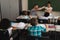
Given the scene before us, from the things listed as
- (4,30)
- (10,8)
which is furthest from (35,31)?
(10,8)

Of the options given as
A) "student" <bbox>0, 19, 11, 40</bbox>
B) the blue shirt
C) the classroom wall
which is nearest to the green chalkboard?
the classroom wall

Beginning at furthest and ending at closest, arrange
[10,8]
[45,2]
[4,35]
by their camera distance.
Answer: [45,2] < [10,8] < [4,35]

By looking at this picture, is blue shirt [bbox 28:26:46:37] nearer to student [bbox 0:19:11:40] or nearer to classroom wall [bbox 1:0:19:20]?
student [bbox 0:19:11:40]

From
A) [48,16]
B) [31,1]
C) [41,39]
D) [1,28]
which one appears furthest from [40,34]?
[31,1]

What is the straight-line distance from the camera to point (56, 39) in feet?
14.5

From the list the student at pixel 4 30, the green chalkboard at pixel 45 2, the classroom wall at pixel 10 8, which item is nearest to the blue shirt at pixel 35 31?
the student at pixel 4 30

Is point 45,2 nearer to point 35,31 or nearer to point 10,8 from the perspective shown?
point 10,8

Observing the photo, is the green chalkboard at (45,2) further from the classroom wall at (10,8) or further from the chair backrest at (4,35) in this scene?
the chair backrest at (4,35)

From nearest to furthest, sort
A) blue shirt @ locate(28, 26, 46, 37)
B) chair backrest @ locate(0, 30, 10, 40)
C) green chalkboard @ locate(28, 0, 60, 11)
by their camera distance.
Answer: chair backrest @ locate(0, 30, 10, 40) → blue shirt @ locate(28, 26, 46, 37) → green chalkboard @ locate(28, 0, 60, 11)

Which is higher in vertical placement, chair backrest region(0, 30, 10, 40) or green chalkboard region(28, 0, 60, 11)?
green chalkboard region(28, 0, 60, 11)

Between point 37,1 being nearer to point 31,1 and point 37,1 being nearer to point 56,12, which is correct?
point 31,1

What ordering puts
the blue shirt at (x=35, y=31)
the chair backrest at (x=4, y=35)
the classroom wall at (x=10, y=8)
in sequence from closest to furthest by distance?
1. the chair backrest at (x=4, y=35)
2. the blue shirt at (x=35, y=31)
3. the classroom wall at (x=10, y=8)

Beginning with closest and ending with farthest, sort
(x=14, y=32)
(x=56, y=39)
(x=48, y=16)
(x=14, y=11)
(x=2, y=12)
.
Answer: (x=14, y=32) → (x=56, y=39) → (x=48, y=16) → (x=2, y=12) → (x=14, y=11)

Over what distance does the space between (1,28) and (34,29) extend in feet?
2.44
